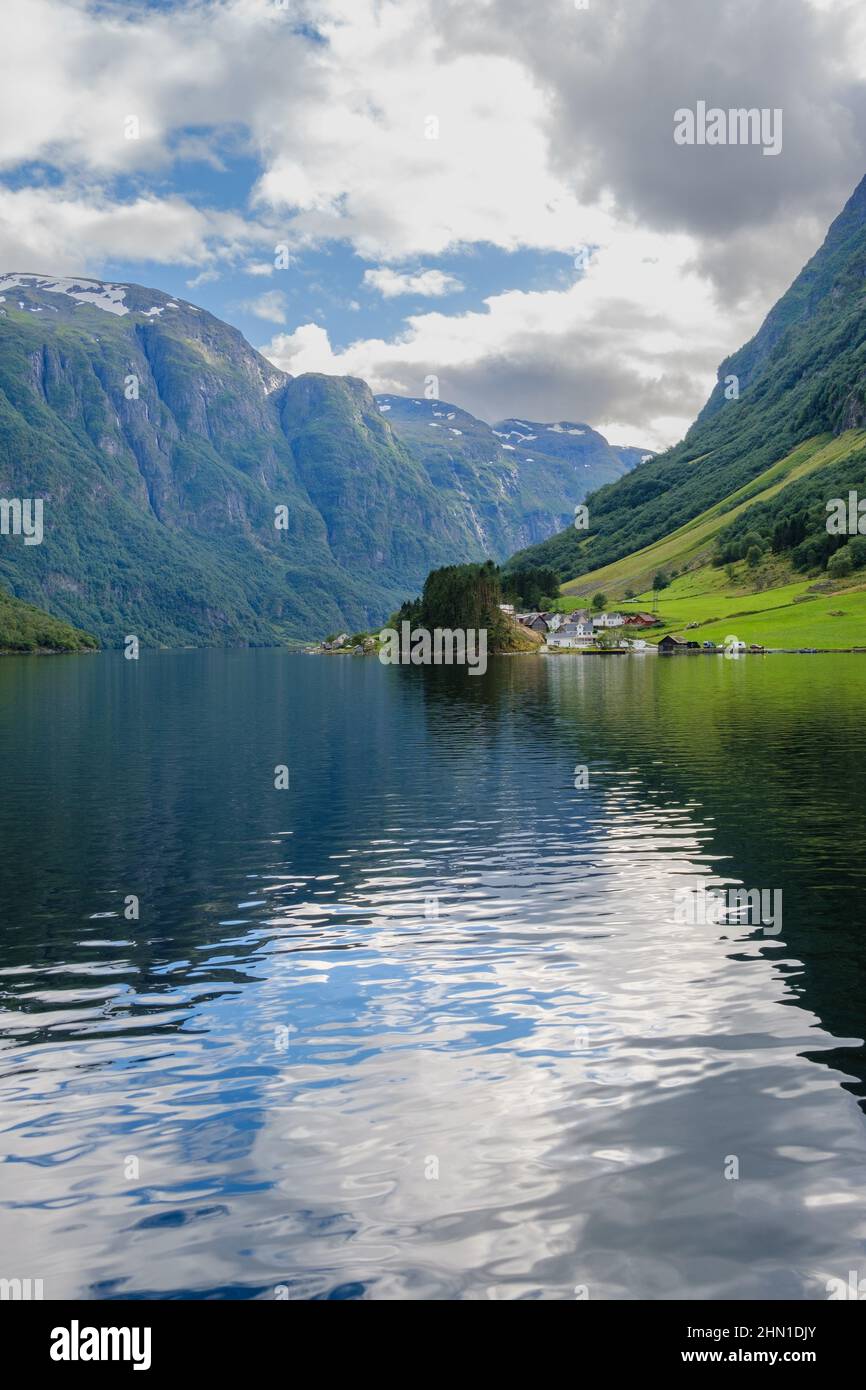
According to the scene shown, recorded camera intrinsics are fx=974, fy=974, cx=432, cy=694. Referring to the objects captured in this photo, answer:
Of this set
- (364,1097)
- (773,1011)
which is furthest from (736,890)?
(364,1097)

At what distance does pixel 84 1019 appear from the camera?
77.9ft

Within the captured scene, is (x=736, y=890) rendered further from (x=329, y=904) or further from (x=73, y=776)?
(x=73, y=776)

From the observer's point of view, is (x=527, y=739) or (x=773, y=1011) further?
(x=527, y=739)

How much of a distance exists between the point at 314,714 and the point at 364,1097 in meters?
90.9

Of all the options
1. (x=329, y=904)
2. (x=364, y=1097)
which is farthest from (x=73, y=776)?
(x=364, y=1097)

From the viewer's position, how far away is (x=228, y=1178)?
16453 millimetres

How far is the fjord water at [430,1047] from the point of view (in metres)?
14.7

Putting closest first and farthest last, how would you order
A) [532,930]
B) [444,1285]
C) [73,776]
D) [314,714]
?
[444,1285] < [532,930] < [73,776] < [314,714]

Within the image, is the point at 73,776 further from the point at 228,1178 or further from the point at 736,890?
the point at 228,1178

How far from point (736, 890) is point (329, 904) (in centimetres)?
1462

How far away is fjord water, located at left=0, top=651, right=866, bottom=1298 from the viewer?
48.3ft

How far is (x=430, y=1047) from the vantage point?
2197cm
